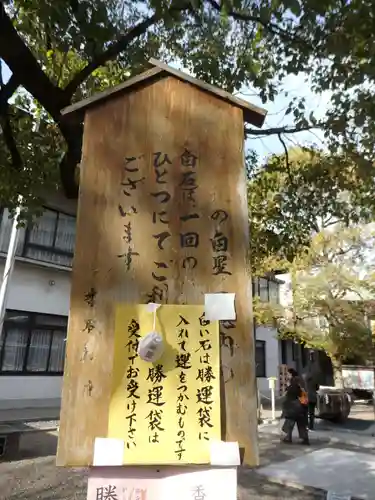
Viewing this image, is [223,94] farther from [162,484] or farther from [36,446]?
[36,446]

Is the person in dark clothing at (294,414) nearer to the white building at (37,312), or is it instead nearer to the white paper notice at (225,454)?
the white building at (37,312)

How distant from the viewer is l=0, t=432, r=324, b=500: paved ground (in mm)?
5469

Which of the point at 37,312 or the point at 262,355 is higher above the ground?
the point at 37,312

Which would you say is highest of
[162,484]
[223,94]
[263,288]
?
[263,288]

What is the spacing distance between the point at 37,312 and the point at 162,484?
13.3 m

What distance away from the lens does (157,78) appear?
2.66 m

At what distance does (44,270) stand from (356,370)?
1227 cm

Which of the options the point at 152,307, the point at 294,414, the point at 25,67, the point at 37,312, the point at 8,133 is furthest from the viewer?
the point at 37,312

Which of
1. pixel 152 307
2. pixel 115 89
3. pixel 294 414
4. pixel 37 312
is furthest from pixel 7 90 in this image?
pixel 37 312

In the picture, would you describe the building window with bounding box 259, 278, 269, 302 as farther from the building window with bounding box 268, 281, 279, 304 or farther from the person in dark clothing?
the person in dark clothing

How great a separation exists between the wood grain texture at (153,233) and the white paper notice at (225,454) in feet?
0.17

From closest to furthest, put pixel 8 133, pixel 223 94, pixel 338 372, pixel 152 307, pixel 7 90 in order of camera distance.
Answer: pixel 152 307 → pixel 223 94 → pixel 7 90 → pixel 8 133 → pixel 338 372

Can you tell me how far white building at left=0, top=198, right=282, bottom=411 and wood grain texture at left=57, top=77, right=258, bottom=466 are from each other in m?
12.0

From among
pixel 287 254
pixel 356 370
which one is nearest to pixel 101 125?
pixel 287 254
